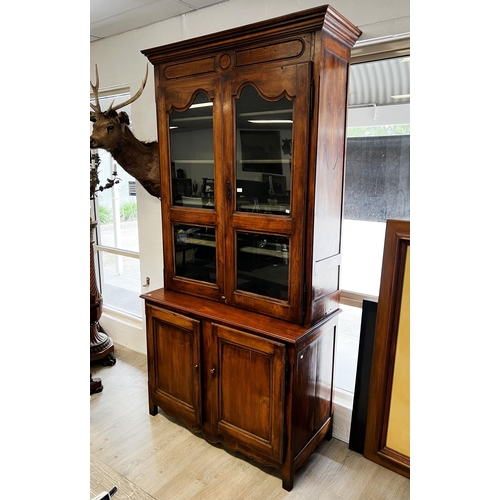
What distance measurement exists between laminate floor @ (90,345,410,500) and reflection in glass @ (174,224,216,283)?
1.00 meters

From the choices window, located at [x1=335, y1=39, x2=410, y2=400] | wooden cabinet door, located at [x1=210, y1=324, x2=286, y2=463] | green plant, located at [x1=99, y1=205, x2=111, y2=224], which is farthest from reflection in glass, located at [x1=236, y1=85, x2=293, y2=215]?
green plant, located at [x1=99, y1=205, x2=111, y2=224]

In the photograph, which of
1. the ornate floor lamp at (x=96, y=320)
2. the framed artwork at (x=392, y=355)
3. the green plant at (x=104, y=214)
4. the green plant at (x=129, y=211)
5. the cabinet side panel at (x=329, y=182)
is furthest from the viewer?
the green plant at (x=104, y=214)

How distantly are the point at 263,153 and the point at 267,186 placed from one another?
0.54 feet

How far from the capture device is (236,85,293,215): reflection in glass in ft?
6.08

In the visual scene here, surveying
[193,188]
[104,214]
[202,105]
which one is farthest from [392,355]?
[104,214]

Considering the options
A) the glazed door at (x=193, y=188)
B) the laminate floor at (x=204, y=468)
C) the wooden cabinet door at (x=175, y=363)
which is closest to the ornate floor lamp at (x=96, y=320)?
the laminate floor at (x=204, y=468)

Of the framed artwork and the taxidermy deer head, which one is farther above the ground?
the taxidermy deer head

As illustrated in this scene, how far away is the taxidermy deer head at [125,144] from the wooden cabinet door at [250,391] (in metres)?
1.32

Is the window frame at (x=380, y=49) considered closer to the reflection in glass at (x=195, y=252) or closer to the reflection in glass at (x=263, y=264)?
the reflection in glass at (x=263, y=264)

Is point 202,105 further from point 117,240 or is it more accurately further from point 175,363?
point 117,240

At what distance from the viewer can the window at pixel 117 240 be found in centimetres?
338

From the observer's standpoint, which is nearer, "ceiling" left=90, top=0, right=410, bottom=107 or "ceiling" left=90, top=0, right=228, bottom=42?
"ceiling" left=90, top=0, right=410, bottom=107

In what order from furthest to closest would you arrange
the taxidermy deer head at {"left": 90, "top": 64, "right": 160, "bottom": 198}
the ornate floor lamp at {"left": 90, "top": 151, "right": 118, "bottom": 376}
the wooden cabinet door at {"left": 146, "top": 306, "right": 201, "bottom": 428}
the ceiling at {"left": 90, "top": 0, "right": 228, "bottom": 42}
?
the ornate floor lamp at {"left": 90, "top": 151, "right": 118, "bottom": 376} → the taxidermy deer head at {"left": 90, "top": 64, "right": 160, "bottom": 198} → the ceiling at {"left": 90, "top": 0, "right": 228, "bottom": 42} → the wooden cabinet door at {"left": 146, "top": 306, "right": 201, "bottom": 428}

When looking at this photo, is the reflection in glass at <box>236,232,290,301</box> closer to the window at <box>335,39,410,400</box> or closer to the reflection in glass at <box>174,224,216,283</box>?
the reflection in glass at <box>174,224,216,283</box>
